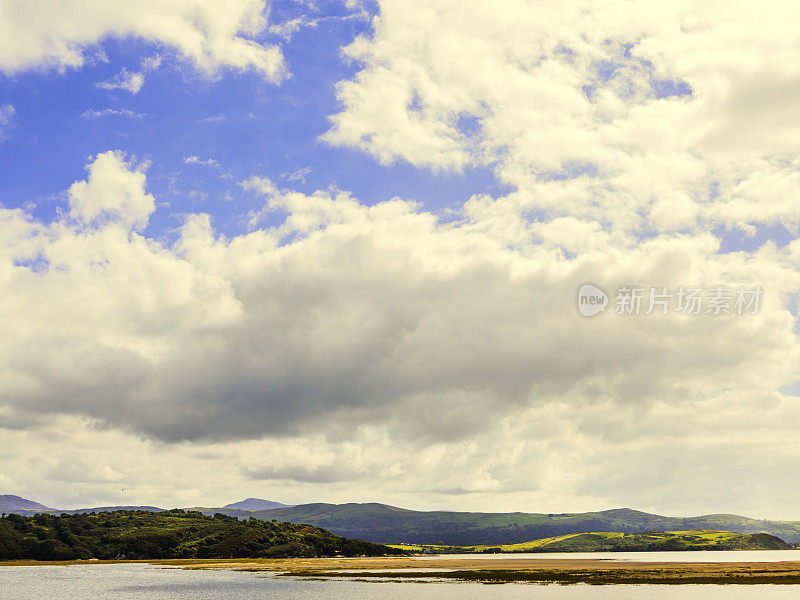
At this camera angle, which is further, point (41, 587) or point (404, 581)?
point (404, 581)

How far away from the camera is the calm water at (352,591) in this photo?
116 m

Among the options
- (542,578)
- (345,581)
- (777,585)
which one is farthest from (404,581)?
(777,585)

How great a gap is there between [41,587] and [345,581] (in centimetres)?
7515

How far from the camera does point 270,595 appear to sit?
447ft

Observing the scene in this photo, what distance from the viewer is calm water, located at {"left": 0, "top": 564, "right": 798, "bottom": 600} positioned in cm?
11569

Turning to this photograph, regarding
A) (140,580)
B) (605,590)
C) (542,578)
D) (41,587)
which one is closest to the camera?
(605,590)

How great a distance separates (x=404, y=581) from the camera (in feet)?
564

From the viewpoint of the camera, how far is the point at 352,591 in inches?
5507

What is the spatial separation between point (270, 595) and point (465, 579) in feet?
197

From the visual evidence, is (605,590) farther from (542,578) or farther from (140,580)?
(140,580)

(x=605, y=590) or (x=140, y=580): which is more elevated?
(x=605, y=590)

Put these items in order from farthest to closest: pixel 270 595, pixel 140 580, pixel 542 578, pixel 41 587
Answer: pixel 140 580 → pixel 542 578 → pixel 41 587 → pixel 270 595

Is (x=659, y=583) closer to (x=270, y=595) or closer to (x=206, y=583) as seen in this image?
(x=270, y=595)

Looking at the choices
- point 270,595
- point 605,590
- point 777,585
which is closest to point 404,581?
point 270,595
